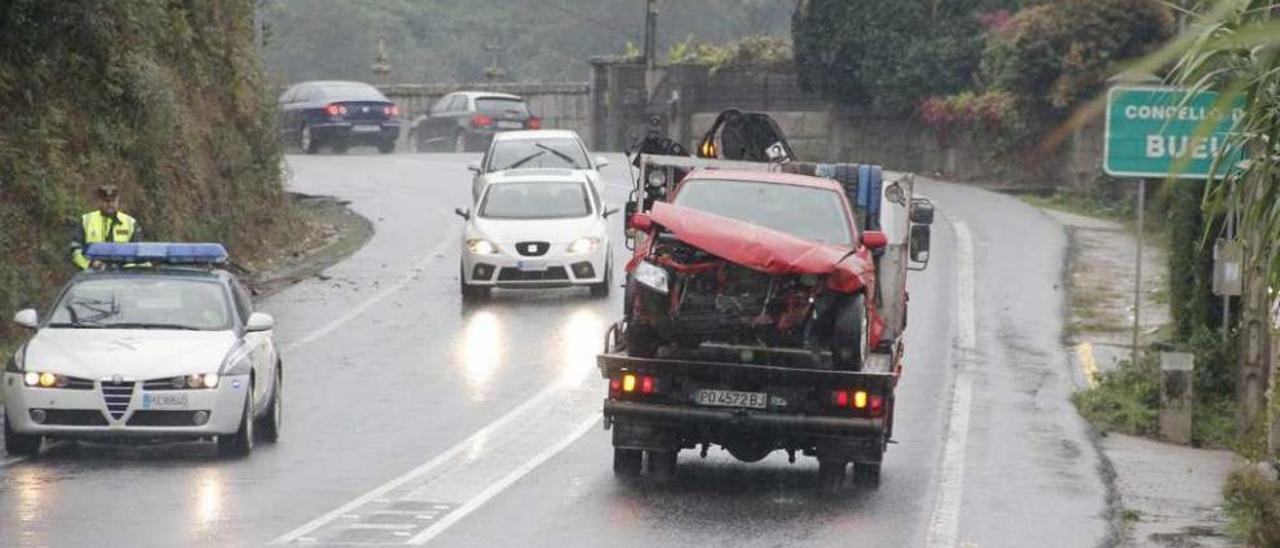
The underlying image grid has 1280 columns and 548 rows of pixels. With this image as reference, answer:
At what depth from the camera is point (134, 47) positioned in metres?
29.0

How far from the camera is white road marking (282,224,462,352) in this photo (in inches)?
1048

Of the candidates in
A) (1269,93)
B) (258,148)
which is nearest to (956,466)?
(1269,93)

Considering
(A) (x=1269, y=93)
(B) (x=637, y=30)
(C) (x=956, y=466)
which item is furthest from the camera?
(B) (x=637, y=30)

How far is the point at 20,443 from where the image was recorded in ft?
56.6

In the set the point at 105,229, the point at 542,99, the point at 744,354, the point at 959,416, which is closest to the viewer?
the point at 744,354

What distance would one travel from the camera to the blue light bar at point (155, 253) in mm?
18438

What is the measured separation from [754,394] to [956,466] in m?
3.04

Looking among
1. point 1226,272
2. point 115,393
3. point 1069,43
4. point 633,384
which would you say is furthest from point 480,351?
point 1069,43

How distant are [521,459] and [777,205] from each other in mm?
2738

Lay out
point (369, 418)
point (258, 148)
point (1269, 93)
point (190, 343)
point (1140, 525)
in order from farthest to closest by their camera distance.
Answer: point (258, 148) < point (369, 418) < point (190, 343) < point (1140, 525) < point (1269, 93)

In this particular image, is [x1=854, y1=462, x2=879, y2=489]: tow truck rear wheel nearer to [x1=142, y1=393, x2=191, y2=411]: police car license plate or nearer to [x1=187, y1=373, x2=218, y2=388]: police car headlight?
[x1=187, y1=373, x2=218, y2=388]: police car headlight

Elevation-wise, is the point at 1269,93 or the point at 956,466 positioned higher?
the point at 1269,93

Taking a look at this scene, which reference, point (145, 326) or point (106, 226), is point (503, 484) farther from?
point (106, 226)

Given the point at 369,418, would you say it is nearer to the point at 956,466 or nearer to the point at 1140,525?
the point at 956,466
